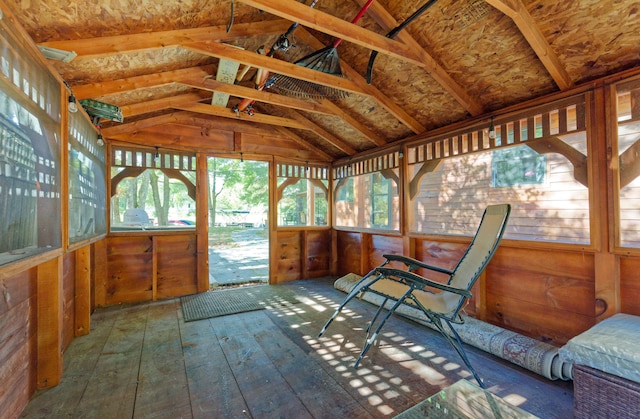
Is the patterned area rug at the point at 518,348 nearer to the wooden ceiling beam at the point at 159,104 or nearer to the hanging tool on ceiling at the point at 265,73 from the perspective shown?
the hanging tool on ceiling at the point at 265,73

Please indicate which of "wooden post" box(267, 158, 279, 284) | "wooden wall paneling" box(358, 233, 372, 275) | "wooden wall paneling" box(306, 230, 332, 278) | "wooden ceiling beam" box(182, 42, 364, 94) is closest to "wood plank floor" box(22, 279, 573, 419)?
"wooden wall paneling" box(358, 233, 372, 275)

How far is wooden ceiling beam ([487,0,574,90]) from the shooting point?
170 centimetres

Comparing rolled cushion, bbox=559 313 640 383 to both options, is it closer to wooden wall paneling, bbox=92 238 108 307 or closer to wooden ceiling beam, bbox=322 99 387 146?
wooden ceiling beam, bbox=322 99 387 146

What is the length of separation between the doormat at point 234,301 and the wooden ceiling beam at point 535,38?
11.2ft

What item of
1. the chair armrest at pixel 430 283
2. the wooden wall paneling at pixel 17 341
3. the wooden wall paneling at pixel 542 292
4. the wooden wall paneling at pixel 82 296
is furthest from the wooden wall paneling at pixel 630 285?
the wooden wall paneling at pixel 82 296

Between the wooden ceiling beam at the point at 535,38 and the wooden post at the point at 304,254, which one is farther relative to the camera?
the wooden post at the point at 304,254

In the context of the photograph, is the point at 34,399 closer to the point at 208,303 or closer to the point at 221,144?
the point at 208,303

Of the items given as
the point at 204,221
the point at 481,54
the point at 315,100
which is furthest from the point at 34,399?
the point at 481,54

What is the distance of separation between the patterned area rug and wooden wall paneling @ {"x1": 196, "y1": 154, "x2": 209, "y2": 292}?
298cm

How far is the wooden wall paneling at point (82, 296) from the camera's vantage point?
2.60m

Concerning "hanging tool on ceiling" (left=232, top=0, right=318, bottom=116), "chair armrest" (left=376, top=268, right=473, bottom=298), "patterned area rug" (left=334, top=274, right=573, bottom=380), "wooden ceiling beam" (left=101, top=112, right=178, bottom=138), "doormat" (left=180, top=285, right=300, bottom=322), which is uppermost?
"hanging tool on ceiling" (left=232, top=0, right=318, bottom=116)

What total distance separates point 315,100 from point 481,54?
6.10 feet

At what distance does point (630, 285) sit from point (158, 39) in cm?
387

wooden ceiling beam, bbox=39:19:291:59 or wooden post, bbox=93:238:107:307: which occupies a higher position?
wooden ceiling beam, bbox=39:19:291:59
